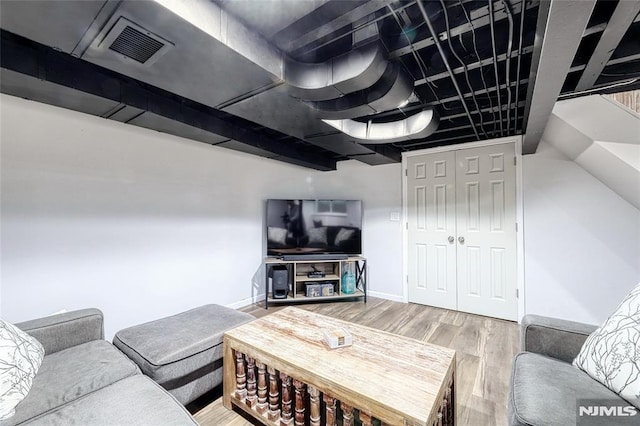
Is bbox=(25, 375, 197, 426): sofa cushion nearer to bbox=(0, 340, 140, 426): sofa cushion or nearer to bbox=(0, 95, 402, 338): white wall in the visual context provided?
bbox=(0, 340, 140, 426): sofa cushion

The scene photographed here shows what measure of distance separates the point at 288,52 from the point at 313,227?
8.35 feet

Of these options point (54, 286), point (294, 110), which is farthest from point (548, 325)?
point (54, 286)

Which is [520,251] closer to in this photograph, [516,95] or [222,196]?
[516,95]

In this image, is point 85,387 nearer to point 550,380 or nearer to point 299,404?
point 299,404

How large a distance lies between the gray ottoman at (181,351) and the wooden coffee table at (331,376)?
0.14 meters

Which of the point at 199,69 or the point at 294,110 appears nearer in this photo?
the point at 199,69

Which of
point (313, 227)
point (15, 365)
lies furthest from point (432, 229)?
point (15, 365)

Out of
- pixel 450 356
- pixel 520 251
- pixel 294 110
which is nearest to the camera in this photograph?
pixel 450 356

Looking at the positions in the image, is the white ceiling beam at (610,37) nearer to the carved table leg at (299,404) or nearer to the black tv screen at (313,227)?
the carved table leg at (299,404)

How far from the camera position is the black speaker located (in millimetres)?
3576

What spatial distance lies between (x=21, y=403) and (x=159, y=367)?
0.53 metres

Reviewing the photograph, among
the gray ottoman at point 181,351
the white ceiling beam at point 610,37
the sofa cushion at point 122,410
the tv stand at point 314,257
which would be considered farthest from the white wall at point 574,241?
the sofa cushion at point 122,410

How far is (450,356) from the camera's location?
4.76 ft

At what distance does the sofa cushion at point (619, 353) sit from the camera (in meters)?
1.11
